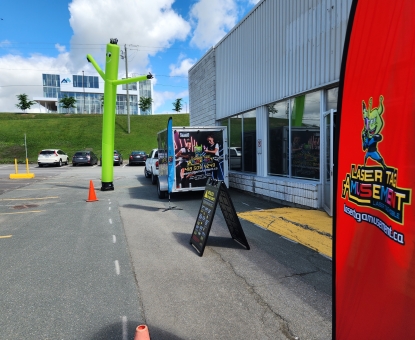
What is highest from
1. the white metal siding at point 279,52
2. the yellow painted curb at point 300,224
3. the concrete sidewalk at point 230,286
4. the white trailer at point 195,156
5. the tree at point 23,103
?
the tree at point 23,103

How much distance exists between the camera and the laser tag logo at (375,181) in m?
1.42

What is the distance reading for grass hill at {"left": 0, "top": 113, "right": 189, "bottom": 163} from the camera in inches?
1676

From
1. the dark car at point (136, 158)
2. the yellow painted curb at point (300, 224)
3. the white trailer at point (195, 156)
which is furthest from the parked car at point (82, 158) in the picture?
the yellow painted curb at point (300, 224)

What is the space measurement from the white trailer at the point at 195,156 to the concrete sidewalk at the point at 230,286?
3321 millimetres

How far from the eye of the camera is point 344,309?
1.83m

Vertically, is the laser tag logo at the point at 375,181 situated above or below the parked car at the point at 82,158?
above

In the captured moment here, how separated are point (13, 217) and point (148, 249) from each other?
5.08 meters

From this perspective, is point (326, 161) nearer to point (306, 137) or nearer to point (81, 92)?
point (306, 137)

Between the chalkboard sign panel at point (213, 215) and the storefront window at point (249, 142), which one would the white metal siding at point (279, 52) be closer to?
the storefront window at point (249, 142)

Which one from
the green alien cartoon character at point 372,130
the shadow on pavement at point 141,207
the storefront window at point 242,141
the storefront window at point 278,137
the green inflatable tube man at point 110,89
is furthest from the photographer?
the green inflatable tube man at point 110,89

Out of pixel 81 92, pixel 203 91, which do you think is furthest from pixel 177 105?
pixel 203 91

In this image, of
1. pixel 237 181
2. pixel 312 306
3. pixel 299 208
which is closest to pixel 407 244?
pixel 312 306

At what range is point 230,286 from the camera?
13.5 ft

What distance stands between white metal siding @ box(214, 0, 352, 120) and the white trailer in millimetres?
2099
